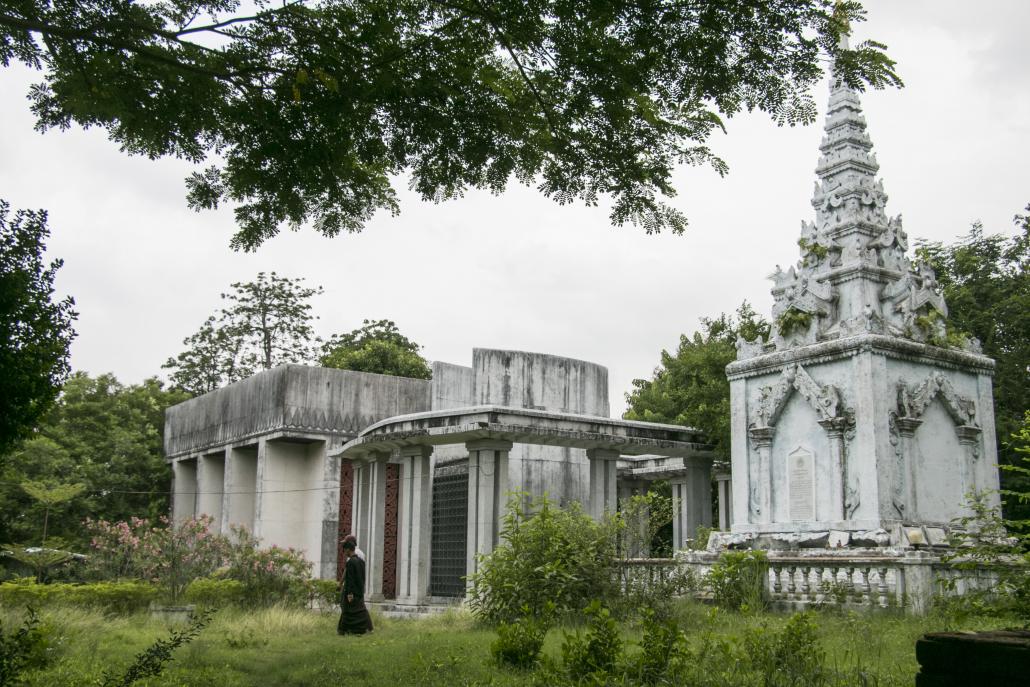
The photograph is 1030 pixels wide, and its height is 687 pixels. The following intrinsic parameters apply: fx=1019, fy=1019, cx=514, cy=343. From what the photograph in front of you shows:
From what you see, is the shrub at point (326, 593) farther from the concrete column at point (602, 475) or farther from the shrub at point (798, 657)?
the shrub at point (798, 657)

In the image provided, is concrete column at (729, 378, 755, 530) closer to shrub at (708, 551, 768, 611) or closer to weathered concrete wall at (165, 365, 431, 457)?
shrub at (708, 551, 768, 611)

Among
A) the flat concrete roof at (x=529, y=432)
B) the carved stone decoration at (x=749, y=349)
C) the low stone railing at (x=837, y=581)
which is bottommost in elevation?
the low stone railing at (x=837, y=581)

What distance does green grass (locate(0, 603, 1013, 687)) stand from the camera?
8508mm

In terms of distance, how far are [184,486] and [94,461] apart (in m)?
3.26

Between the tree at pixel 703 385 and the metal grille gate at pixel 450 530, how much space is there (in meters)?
5.82

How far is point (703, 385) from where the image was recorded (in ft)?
89.6

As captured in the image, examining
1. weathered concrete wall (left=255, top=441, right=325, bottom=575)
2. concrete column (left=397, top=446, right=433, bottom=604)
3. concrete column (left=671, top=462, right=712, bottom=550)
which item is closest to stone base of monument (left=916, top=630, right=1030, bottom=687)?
concrete column (left=397, top=446, right=433, bottom=604)

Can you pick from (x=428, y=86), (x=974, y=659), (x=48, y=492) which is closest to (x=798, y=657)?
(x=974, y=659)

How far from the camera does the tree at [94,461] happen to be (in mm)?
33156

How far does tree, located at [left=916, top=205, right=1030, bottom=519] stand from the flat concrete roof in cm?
644

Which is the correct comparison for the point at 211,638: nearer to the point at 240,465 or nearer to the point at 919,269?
the point at 919,269

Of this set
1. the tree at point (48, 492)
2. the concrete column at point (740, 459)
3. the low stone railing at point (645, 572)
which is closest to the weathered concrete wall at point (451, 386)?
the concrete column at point (740, 459)

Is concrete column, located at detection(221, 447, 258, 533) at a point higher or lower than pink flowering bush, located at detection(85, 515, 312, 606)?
higher

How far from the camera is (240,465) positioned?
32.8m
